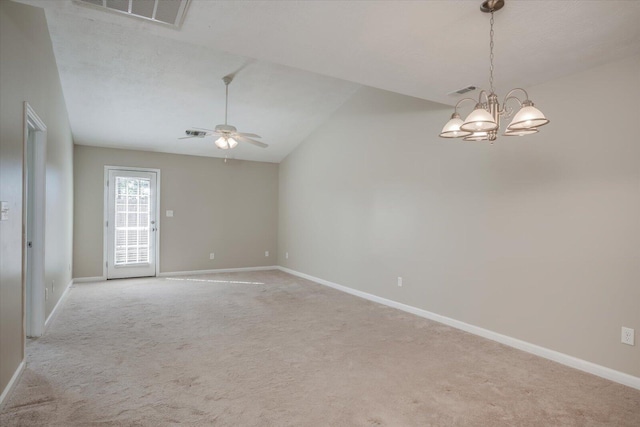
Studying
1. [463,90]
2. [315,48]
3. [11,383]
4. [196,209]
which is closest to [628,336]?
[463,90]

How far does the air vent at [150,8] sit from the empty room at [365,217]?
14 millimetres

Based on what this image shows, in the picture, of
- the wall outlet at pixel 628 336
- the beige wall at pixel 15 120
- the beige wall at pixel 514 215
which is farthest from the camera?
the beige wall at pixel 514 215

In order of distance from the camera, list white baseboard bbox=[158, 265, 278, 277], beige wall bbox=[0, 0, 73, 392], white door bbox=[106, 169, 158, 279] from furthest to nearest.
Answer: white baseboard bbox=[158, 265, 278, 277]
white door bbox=[106, 169, 158, 279]
beige wall bbox=[0, 0, 73, 392]

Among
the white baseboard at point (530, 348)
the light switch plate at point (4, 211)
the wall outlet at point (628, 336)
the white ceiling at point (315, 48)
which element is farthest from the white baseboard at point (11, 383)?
the wall outlet at point (628, 336)

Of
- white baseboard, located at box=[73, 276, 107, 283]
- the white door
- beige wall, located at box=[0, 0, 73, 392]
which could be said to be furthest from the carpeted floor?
the white door

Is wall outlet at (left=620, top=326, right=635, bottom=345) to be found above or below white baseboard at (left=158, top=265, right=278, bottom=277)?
above

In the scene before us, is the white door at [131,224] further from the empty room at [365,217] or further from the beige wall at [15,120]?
the beige wall at [15,120]

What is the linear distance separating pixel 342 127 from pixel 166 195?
389 cm

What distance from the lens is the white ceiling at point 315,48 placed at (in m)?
2.38

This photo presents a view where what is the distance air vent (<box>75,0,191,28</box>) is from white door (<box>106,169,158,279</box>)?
536 centimetres

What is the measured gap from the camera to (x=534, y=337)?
3.49 m

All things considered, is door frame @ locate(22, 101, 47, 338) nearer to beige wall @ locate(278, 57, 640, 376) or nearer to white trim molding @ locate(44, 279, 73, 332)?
white trim molding @ locate(44, 279, 73, 332)

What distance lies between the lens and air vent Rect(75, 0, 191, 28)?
230cm

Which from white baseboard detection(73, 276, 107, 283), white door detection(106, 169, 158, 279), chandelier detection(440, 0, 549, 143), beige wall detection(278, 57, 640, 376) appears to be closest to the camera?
chandelier detection(440, 0, 549, 143)
